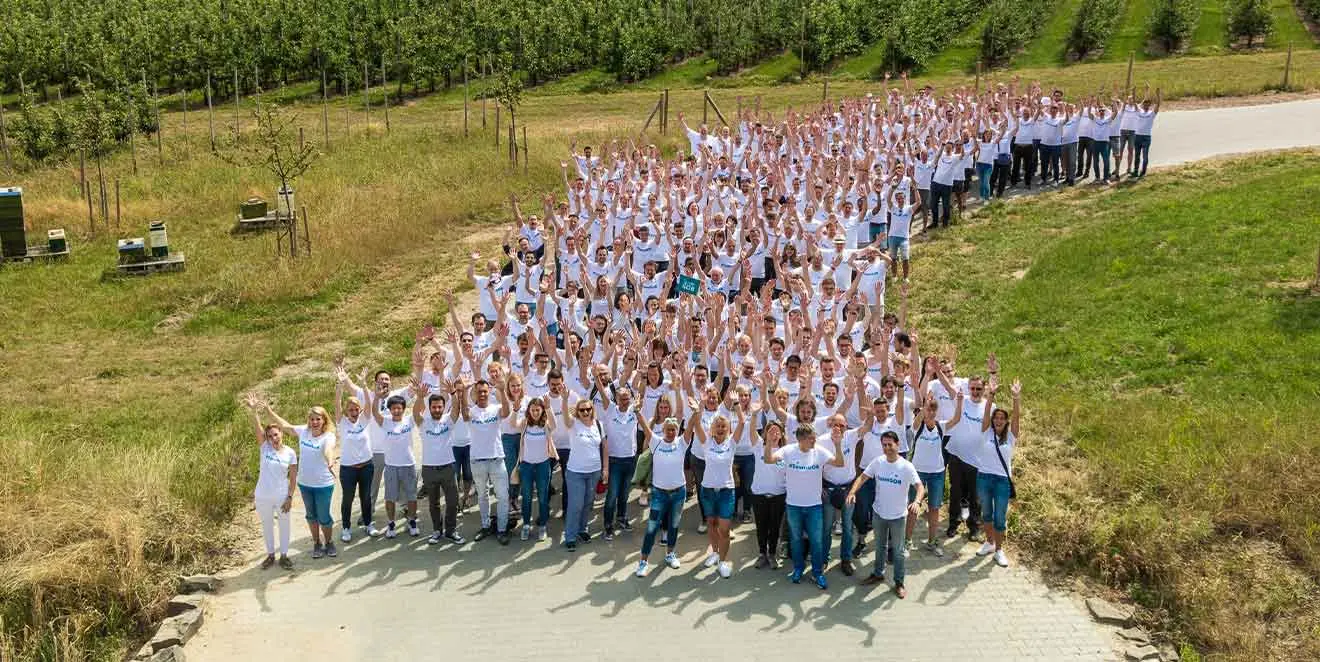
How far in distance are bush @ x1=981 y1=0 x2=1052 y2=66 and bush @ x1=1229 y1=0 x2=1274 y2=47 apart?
959 centimetres

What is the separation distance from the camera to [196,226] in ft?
84.3

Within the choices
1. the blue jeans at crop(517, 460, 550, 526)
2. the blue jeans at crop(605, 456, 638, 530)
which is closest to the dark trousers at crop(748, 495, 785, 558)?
the blue jeans at crop(605, 456, 638, 530)

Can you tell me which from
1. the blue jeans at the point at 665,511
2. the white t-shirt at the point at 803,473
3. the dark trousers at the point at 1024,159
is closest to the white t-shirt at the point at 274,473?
the blue jeans at the point at 665,511

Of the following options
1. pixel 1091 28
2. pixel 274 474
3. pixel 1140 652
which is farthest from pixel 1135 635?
pixel 1091 28

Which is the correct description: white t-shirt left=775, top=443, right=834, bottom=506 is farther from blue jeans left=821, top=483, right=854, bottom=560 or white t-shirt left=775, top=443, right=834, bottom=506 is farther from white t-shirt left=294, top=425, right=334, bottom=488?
white t-shirt left=294, top=425, right=334, bottom=488

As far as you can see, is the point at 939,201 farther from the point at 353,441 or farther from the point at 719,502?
the point at 353,441

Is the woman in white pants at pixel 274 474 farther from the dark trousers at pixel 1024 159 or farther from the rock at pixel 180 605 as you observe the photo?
the dark trousers at pixel 1024 159

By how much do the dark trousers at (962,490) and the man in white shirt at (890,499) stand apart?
2.71 ft

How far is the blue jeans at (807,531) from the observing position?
996 cm

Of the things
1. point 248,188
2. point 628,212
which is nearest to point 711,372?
point 628,212

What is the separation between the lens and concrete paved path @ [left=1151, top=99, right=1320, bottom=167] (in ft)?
82.8

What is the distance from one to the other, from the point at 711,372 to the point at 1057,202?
12407 mm

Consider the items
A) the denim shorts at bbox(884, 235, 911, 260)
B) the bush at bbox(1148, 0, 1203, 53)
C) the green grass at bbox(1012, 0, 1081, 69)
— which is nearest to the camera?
the denim shorts at bbox(884, 235, 911, 260)

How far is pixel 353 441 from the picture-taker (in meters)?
10.8
